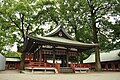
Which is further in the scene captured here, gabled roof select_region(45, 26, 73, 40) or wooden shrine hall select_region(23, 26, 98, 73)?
gabled roof select_region(45, 26, 73, 40)

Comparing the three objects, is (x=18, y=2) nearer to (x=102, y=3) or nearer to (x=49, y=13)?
(x=49, y=13)

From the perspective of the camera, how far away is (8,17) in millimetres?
31391

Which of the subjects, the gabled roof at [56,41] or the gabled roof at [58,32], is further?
the gabled roof at [58,32]

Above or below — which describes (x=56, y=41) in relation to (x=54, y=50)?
above

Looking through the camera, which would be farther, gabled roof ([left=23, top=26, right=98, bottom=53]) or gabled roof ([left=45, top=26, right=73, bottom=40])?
gabled roof ([left=45, top=26, right=73, bottom=40])

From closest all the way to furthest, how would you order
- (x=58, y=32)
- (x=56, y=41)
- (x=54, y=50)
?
(x=56, y=41) → (x=54, y=50) → (x=58, y=32)

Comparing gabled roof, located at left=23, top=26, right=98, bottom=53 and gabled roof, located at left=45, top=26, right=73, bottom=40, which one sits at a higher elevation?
gabled roof, located at left=45, top=26, right=73, bottom=40

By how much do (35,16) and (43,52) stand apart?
1254cm

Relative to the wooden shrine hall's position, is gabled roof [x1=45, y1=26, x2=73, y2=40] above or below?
above

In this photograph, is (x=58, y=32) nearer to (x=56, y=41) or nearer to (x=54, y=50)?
(x=54, y=50)

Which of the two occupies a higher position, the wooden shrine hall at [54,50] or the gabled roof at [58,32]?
the gabled roof at [58,32]

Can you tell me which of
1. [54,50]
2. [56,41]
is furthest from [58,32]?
[56,41]

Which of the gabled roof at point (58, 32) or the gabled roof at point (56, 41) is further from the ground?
the gabled roof at point (58, 32)

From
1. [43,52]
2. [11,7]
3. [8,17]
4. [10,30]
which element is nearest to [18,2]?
[11,7]
